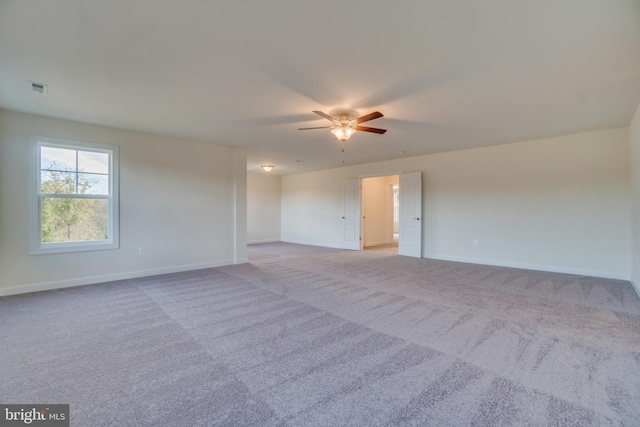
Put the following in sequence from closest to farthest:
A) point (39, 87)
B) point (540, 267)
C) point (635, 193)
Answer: point (39, 87) → point (635, 193) → point (540, 267)

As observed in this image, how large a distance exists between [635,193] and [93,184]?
8333mm

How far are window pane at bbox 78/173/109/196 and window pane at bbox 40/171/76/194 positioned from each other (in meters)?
0.08

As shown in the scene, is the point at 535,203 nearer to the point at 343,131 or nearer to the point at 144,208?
the point at 343,131

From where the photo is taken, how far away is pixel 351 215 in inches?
328

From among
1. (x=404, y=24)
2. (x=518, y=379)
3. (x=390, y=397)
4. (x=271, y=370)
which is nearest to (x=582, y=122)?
(x=404, y=24)

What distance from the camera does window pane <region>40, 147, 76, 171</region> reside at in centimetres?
411

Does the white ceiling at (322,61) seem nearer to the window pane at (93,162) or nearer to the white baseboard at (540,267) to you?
the window pane at (93,162)

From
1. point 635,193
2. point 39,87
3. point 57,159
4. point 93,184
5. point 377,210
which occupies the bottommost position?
point 377,210

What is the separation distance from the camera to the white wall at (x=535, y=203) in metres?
4.62

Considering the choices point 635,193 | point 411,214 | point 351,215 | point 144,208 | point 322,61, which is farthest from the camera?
point 351,215

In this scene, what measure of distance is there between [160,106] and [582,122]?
6225 mm

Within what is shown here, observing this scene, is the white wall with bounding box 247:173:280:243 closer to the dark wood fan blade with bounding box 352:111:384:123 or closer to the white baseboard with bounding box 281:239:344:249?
the white baseboard with bounding box 281:239:344:249

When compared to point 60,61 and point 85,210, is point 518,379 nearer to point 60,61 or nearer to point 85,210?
point 60,61

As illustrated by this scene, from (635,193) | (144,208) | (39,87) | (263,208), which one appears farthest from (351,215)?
(39,87)
